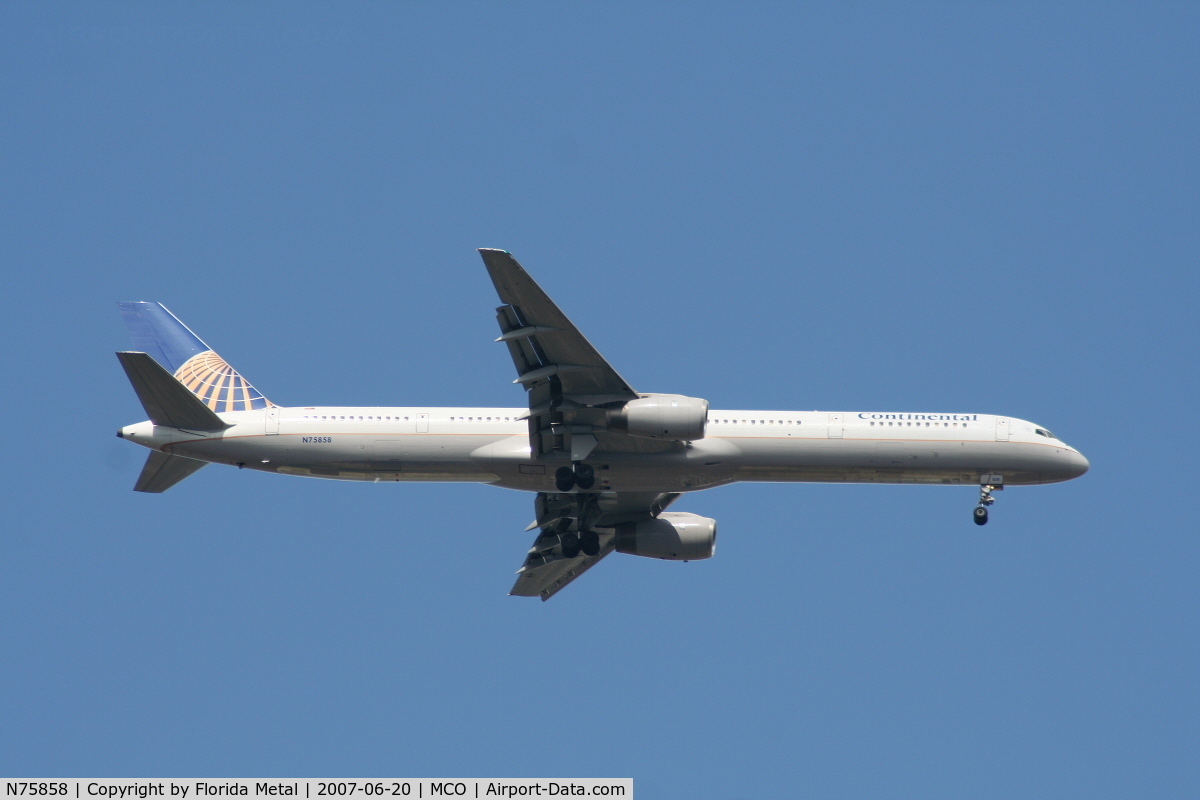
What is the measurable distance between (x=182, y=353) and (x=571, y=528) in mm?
14620

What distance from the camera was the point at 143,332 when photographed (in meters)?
49.0

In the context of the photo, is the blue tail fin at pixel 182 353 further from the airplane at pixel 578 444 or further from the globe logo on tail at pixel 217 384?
the airplane at pixel 578 444

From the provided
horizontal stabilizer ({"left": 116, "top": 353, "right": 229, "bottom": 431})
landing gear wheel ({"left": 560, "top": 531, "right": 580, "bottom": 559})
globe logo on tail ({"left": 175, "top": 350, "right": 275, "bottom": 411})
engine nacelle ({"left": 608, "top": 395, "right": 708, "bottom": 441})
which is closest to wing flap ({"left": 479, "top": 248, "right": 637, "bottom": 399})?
engine nacelle ({"left": 608, "top": 395, "right": 708, "bottom": 441})

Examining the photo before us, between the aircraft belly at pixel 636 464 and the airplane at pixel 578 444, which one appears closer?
the airplane at pixel 578 444

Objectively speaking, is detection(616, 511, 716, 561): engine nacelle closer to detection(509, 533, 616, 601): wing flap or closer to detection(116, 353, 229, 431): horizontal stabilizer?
detection(509, 533, 616, 601): wing flap

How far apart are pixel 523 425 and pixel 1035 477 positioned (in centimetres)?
→ 1628

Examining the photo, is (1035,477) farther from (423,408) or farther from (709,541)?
(423,408)

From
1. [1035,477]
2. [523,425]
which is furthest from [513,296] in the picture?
[1035,477]

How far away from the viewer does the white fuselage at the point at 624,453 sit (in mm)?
44219

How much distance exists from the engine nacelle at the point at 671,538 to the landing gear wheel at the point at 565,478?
6412mm

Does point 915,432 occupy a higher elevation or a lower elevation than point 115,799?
higher

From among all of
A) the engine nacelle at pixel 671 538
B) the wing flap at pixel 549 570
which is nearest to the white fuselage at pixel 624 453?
the engine nacelle at pixel 671 538

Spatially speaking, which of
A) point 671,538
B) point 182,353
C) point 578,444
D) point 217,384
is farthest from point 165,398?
point 671,538

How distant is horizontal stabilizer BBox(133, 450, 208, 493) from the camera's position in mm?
44844
